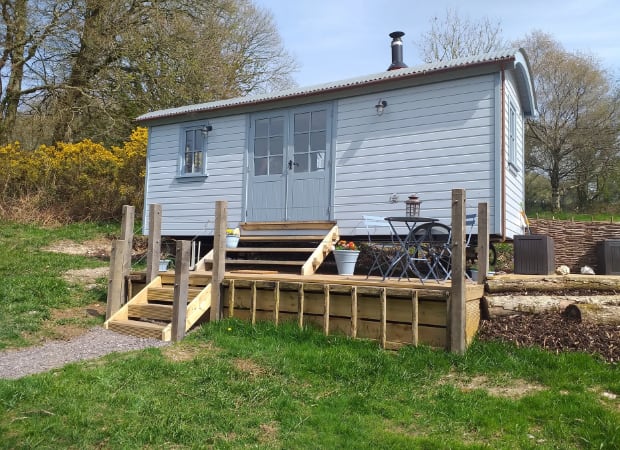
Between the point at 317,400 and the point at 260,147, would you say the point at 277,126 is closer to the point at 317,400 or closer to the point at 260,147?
the point at 260,147

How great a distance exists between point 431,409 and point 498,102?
4.65m

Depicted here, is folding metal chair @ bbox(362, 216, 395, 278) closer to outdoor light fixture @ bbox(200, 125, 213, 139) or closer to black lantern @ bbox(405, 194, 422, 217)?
black lantern @ bbox(405, 194, 422, 217)

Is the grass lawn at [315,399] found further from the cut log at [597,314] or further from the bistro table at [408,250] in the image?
the bistro table at [408,250]

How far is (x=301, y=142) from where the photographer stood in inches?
335

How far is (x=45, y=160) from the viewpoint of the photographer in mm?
14281

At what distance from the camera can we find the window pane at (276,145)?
8.67m

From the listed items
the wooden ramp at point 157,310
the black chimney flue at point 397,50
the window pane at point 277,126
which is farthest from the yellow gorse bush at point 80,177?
the wooden ramp at point 157,310

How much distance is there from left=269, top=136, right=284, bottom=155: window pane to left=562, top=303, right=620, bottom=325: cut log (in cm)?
524

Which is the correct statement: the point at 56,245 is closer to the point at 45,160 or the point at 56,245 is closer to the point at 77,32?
the point at 45,160

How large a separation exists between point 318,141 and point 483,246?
367cm

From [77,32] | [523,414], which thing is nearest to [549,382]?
[523,414]

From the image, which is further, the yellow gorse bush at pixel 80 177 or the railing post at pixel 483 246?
the yellow gorse bush at pixel 80 177

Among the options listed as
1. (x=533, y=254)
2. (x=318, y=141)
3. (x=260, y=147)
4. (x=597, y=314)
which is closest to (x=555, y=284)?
(x=597, y=314)

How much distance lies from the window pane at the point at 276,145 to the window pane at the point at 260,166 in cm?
21
